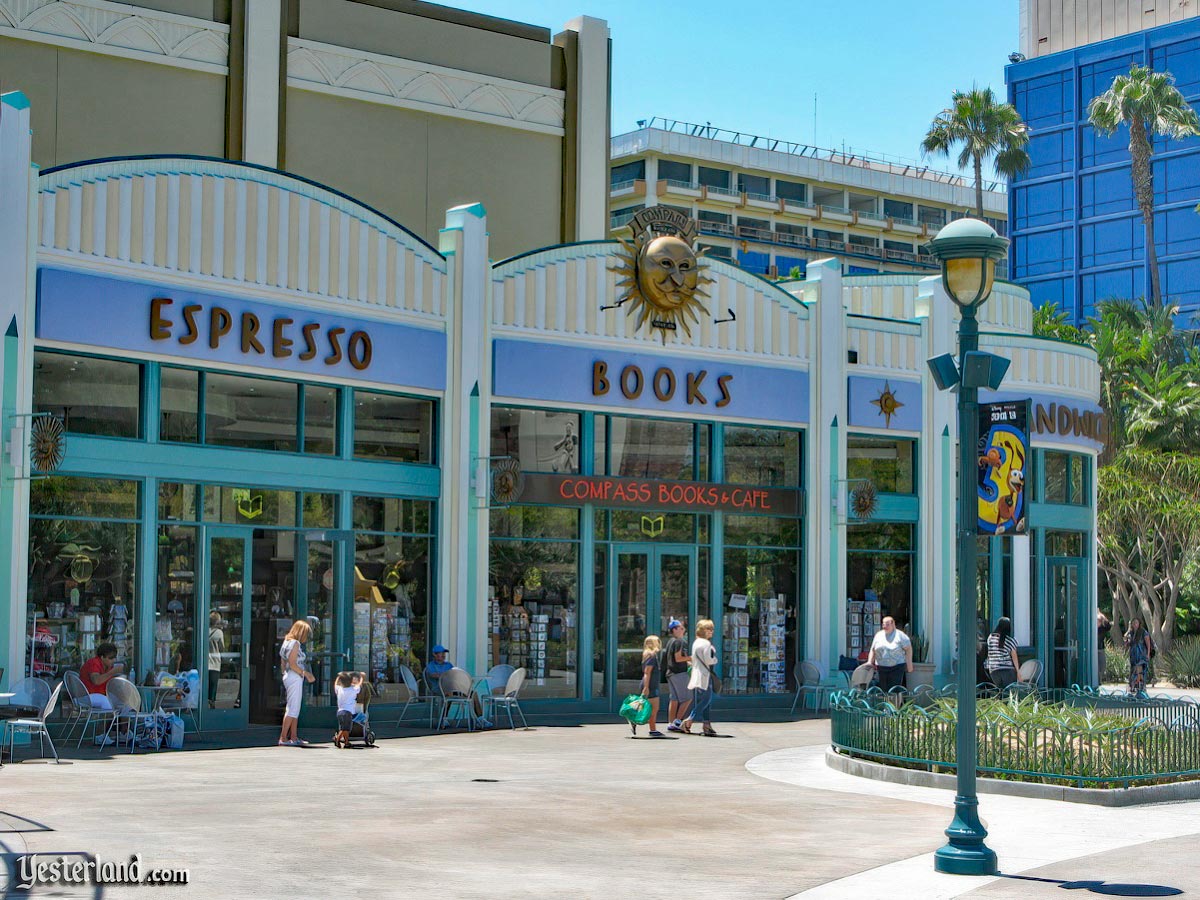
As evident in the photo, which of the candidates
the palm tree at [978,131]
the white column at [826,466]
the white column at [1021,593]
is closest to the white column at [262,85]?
the white column at [826,466]

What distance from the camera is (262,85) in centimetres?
2878

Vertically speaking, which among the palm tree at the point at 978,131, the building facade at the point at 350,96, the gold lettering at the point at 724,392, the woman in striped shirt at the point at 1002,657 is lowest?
the woman in striped shirt at the point at 1002,657

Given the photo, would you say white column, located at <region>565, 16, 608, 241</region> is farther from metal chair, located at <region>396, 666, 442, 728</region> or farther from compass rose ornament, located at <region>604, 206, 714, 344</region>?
metal chair, located at <region>396, 666, 442, 728</region>

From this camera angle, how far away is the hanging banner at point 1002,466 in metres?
12.7

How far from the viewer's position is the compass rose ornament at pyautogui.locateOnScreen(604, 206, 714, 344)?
26.9 meters

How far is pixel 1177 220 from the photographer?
264 ft

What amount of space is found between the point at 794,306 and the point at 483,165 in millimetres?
6979

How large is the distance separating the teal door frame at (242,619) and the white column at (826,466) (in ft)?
34.5

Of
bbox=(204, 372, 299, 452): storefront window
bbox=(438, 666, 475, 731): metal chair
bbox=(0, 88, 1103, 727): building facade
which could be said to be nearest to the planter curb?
bbox=(0, 88, 1103, 727): building facade

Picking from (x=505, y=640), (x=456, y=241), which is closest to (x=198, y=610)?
(x=505, y=640)

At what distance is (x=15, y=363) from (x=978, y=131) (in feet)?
160

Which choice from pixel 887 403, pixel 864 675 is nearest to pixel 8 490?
pixel 864 675

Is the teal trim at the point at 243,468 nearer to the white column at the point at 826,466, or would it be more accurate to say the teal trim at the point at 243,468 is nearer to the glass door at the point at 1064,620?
the white column at the point at 826,466

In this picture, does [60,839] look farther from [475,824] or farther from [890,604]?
[890,604]
